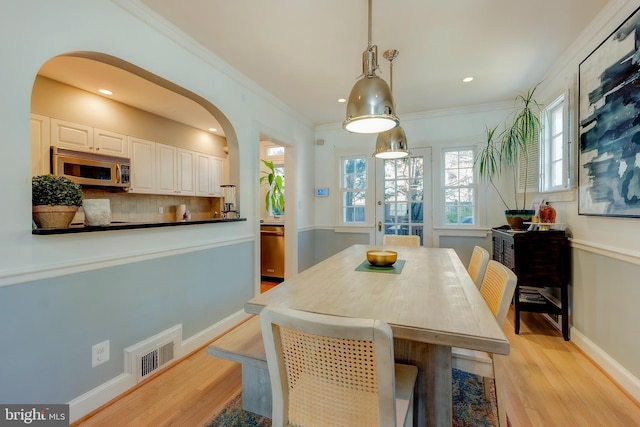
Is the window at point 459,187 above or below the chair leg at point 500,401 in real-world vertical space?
above

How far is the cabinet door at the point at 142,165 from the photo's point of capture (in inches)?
151

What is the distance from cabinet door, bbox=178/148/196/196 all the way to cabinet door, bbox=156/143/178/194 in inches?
3.1

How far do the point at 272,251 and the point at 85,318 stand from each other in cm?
296

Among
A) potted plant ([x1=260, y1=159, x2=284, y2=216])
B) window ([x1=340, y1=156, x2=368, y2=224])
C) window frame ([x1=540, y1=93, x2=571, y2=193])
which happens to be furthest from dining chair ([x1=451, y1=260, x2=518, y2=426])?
potted plant ([x1=260, y1=159, x2=284, y2=216])

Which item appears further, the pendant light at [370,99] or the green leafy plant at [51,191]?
the pendant light at [370,99]

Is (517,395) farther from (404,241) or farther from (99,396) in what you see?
(99,396)

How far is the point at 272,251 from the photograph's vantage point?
454 cm

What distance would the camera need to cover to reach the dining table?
38.8 inches

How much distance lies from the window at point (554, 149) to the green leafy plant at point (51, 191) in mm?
3703

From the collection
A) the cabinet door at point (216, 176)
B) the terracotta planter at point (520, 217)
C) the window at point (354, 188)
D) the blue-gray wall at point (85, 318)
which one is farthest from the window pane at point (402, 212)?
the cabinet door at point (216, 176)

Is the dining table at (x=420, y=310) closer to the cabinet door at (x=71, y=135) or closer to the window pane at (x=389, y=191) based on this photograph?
the window pane at (x=389, y=191)

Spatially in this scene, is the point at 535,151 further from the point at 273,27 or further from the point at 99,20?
the point at 99,20

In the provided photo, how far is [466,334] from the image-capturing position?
0.94 meters

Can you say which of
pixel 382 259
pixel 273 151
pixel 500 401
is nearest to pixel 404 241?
pixel 382 259
